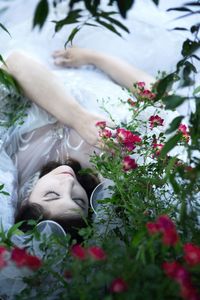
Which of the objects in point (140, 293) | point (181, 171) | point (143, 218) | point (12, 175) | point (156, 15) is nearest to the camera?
point (140, 293)

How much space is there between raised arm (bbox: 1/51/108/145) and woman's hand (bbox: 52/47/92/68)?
231 mm

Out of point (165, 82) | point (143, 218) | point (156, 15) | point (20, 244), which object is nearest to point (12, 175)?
point (20, 244)

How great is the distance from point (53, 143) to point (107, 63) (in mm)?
464

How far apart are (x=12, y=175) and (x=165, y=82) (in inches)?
32.7

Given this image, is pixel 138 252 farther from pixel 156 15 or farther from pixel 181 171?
pixel 156 15

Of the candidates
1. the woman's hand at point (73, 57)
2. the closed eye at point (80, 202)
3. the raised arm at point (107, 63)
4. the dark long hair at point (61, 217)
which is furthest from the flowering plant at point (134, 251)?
the woman's hand at point (73, 57)

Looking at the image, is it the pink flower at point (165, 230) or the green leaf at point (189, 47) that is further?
the green leaf at point (189, 47)

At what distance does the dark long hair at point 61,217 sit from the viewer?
4.24 ft

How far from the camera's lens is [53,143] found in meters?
1.67

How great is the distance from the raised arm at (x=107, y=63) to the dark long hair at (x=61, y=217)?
0.47 metres

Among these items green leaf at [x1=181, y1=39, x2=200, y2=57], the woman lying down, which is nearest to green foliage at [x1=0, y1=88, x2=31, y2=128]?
the woman lying down

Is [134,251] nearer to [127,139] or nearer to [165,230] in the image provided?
[165,230]

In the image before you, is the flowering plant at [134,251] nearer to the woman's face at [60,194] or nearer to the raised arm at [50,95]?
the woman's face at [60,194]

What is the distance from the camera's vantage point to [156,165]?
1149 mm
